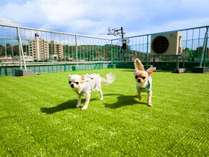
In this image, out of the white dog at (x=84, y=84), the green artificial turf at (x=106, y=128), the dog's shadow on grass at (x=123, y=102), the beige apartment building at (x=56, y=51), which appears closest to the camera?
the green artificial turf at (x=106, y=128)

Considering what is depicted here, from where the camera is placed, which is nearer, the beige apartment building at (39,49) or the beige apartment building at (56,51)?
the beige apartment building at (39,49)

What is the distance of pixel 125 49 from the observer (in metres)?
23.2

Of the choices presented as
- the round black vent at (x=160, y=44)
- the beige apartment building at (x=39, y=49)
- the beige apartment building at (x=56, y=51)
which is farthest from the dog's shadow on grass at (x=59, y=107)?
the round black vent at (x=160, y=44)

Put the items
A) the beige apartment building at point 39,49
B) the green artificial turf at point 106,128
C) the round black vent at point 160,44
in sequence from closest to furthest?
the green artificial turf at point 106,128 → the beige apartment building at point 39,49 → the round black vent at point 160,44

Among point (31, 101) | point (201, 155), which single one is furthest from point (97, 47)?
point (201, 155)

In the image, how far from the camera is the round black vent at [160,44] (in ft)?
55.8

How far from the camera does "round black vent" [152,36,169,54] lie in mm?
17016

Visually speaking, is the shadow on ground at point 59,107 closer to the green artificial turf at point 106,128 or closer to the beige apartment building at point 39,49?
the green artificial turf at point 106,128

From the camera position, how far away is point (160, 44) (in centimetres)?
1752

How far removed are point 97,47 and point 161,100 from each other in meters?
17.2

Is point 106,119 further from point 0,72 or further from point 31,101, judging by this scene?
point 0,72

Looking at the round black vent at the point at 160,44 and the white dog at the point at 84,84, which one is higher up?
the round black vent at the point at 160,44

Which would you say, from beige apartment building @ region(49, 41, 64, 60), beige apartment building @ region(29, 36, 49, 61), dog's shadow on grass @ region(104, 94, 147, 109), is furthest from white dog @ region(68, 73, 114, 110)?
beige apartment building @ region(49, 41, 64, 60)

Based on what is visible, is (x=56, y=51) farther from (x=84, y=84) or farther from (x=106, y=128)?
(x=106, y=128)
